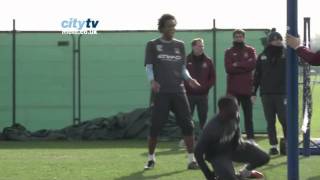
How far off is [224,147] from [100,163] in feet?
10.1

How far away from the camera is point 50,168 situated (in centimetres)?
956

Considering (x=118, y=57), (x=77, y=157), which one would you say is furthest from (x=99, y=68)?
(x=77, y=157)

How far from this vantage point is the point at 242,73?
38.7 ft

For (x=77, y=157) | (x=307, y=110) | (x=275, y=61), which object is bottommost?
(x=77, y=157)

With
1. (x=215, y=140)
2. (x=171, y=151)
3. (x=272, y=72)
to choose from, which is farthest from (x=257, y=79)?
(x=215, y=140)

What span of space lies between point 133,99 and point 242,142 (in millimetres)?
8965

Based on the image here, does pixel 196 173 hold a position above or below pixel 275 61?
below

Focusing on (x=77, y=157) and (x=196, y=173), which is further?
(x=77, y=157)

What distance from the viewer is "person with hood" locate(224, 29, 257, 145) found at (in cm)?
1163

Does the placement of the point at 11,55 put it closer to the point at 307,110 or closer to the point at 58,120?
the point at 58,120

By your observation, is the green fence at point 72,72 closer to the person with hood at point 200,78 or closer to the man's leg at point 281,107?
the person with hood at point 200,78

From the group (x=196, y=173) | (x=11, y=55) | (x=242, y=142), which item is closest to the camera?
(x=242, y=142)

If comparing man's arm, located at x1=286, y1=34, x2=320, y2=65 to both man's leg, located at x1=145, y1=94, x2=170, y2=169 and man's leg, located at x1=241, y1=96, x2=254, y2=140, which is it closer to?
man's leg, located at x1=145, y1=94, x2=170, y2=169

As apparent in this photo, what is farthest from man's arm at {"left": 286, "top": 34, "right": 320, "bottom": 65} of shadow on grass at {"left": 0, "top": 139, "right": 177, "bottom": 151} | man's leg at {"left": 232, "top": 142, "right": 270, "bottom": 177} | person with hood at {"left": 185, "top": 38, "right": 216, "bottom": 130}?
shadow on grass at {"left": 0, "top": 139, "right": 177, "bottom": 151}
